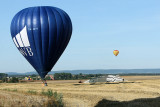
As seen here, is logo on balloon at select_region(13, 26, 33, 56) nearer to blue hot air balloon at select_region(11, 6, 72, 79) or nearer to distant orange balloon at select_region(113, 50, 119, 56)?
blue hot air balloon at select_region(11, 6, 72, 79)

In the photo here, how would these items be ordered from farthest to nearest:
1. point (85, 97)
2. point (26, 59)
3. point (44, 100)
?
point (26, 59)
point (85, 97)
point (44, 100)

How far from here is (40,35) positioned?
4038cm

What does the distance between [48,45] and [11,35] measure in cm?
734

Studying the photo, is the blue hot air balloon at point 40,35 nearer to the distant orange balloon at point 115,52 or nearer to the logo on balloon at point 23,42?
the logo on balloon at point 23,42

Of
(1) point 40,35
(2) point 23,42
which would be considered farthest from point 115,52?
(2) point 23,42

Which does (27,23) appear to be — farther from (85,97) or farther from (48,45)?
(85,97)

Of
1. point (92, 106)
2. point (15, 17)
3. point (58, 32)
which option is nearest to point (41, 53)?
point (58, 32)

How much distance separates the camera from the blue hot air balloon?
4044 cm

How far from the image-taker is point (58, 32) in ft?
135

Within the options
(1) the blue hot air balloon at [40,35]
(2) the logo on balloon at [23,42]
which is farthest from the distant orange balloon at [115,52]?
(2) the logo on balloon at [23,42]

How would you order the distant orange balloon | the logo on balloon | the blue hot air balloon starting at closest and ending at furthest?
the blue hot air balloon → the logo on balloon → the distant orange balloon

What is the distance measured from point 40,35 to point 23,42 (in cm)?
321

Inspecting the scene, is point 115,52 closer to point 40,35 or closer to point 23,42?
point 40,35

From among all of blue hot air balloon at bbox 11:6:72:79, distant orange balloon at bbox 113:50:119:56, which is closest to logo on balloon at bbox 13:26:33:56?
blue hot air balloon at bbox 11:6:72:79
